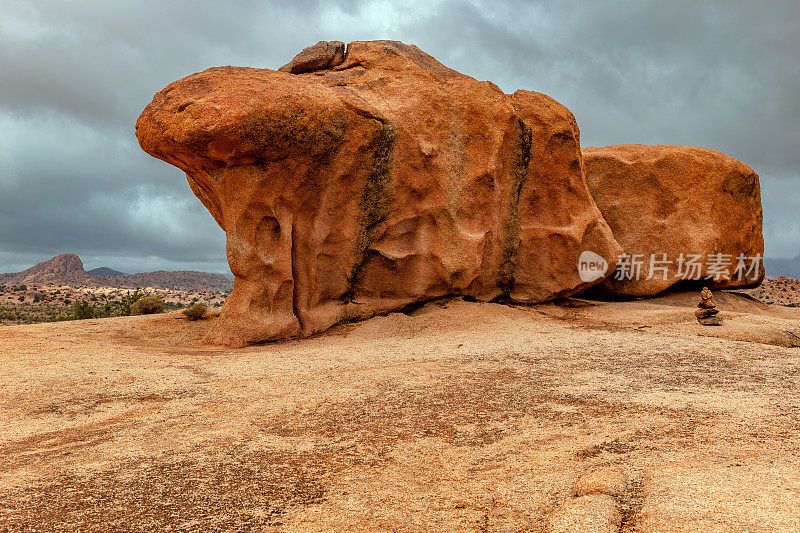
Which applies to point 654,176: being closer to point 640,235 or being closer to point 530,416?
point 640,235

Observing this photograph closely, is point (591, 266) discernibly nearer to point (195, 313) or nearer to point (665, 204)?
point (665, 204)

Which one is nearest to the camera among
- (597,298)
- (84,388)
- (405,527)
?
(405,527)

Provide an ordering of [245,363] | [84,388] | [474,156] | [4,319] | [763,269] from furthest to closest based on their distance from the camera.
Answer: [4,319]
[763,269]
[474,156]
[245,363]
[84,388]

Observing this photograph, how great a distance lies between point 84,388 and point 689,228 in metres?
14.6

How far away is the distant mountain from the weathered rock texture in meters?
60.2

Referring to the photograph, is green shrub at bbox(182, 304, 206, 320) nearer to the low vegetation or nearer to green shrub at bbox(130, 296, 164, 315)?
the low vegetation

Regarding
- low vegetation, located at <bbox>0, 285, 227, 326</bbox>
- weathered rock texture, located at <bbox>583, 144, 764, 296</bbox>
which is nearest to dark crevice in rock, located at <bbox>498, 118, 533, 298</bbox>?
weathered rock texture, located at <bbox>583, 144, 764, 296</bbox>

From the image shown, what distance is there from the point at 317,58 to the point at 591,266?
305 inches

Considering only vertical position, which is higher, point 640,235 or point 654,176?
point 654,176

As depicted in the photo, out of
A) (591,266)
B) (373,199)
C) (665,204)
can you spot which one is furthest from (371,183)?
(665,204)

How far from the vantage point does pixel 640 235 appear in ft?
48.1

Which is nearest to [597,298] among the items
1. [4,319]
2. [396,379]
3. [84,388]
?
[396,379]

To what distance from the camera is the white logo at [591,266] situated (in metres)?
12.4

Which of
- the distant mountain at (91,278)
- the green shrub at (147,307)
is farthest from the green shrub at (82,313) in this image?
the distant mountain at (91,278)
